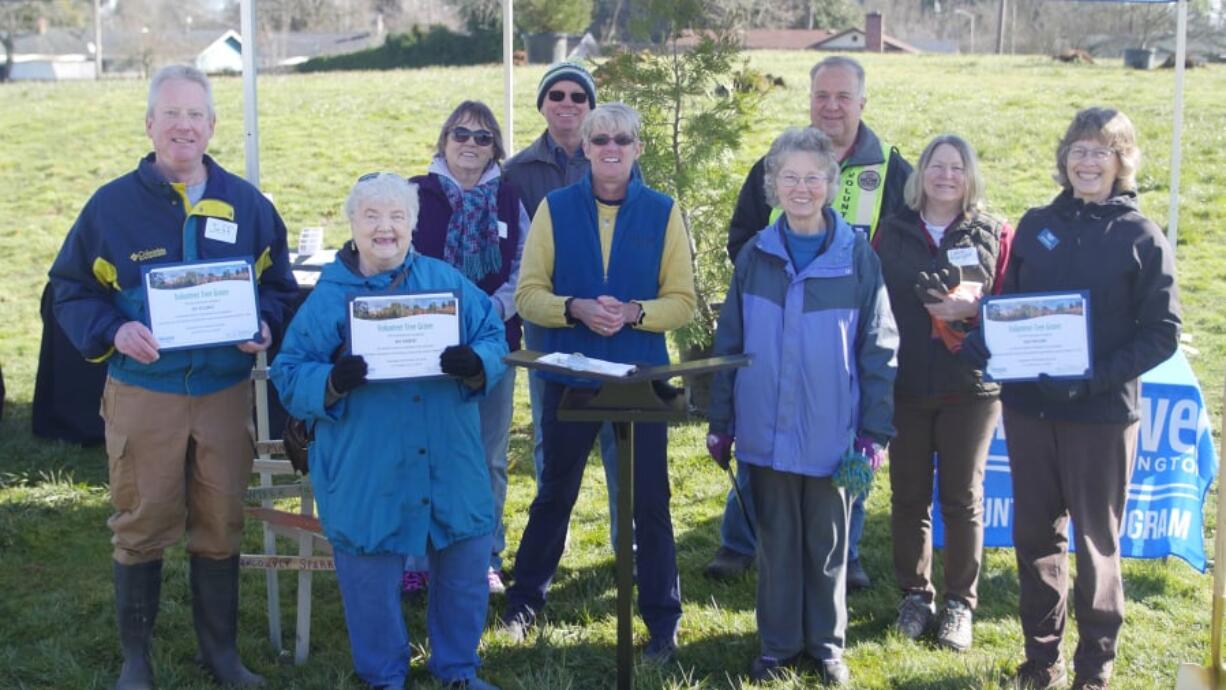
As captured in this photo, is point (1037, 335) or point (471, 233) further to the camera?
point (471, 233)

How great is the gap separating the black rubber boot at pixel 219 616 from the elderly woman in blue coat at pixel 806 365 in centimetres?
175

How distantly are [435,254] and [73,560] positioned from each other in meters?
2.46

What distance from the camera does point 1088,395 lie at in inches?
149

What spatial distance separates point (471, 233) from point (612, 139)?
774 mm

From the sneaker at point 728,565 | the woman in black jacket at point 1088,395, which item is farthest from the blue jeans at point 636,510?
the woman in black jacket at point 1088,395

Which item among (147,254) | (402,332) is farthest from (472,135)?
(147,254)

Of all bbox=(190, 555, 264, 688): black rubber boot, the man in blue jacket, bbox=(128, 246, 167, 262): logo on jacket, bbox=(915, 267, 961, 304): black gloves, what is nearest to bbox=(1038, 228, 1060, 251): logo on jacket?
Answer: bbox=(915, 267, 961, 304): black gloves

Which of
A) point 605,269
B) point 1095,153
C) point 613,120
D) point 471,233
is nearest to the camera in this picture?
point 1095,153

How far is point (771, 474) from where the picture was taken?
4051 millimetres

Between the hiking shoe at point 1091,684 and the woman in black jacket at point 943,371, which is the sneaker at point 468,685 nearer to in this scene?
the woman in black jacket at point 943,371

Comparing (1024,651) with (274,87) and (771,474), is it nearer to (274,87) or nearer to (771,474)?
Answer: (771,474)

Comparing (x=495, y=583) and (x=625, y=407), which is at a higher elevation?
(x=625, y=407)

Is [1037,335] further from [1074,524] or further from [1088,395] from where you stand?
[1074,524]

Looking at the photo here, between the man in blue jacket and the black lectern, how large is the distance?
1063 mm
